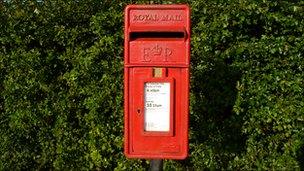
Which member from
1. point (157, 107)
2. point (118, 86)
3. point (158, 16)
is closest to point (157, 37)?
point (158, 16)

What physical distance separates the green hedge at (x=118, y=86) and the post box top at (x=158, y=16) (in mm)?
1017

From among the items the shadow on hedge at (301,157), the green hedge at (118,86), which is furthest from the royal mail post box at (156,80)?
→ the shadow on hedge at (301,157)

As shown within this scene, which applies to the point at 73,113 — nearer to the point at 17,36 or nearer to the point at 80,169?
the point at 80,169

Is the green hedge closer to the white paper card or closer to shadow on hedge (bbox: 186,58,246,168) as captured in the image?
shadow on hedge (bbox: 186,58,246,168)

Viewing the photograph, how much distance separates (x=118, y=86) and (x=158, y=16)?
133 centimetres

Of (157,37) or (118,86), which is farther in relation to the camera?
(118,86)

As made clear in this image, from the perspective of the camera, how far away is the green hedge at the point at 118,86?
5258 millimetres

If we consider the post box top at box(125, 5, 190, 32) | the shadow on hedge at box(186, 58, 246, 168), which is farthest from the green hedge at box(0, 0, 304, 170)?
the post box top at box(125, 5, 190, 32)

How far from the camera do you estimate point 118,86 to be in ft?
18.0

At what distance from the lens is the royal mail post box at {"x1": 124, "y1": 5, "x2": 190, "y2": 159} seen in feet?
14.1

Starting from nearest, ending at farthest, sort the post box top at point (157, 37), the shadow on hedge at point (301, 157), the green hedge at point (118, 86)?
the post box top at point (157, 37) → the green hedge at point (118, 86) → the shadow on hedge at point (301, 157)

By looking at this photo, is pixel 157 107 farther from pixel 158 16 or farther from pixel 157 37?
pixel 158 16

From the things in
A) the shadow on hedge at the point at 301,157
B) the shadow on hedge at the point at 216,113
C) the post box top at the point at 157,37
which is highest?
the post box top at the point at 157,37

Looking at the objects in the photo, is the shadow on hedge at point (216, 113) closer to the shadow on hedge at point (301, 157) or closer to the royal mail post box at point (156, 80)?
the shadow on hedge at point (301, 157)
